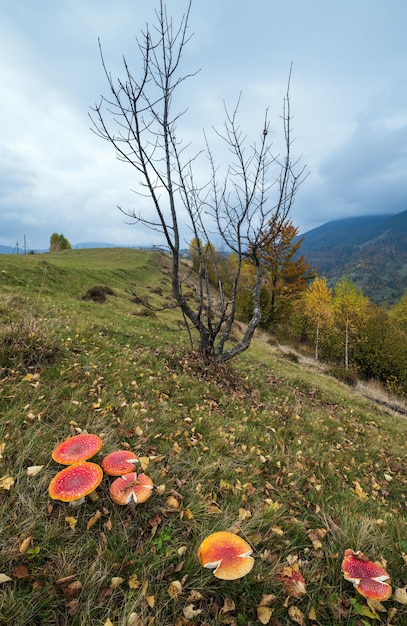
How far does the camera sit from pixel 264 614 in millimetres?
1945

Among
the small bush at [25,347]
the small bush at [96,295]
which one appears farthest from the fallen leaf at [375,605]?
the small bush at [96,295]

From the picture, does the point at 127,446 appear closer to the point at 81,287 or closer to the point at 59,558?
the point at 59,558

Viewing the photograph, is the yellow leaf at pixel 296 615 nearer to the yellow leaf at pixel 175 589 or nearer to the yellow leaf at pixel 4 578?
the yellow leaf at pixel 175 589

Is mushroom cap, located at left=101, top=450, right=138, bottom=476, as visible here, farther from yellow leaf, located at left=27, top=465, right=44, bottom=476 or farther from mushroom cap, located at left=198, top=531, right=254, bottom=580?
mushroom cap, located at left=198, top=531, right=254, bottom=580

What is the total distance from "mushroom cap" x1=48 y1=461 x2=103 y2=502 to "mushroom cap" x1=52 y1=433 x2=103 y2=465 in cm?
10

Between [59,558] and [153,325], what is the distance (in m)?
12.2

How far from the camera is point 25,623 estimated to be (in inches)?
66.7

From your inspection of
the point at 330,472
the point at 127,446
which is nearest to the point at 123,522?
the point at 127,446

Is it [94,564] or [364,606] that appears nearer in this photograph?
[94,564]

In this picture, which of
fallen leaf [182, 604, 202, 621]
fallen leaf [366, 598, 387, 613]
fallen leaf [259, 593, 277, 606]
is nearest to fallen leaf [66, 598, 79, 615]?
fallen leaf [182, 604, 202, 621]

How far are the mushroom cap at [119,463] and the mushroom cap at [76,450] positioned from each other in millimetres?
182

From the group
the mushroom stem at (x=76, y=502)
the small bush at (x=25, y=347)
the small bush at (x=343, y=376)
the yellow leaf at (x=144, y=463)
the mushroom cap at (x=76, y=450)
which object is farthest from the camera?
the small bush at (x=343, y=376)

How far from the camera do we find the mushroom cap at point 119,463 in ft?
8.79

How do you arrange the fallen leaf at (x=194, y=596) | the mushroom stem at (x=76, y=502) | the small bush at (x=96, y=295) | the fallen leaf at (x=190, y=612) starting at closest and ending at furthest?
the fallen leaf at (x=190, y=612)
the fallen leaf at (x=194, y=596)
the mushroom stem at (x=76, y=502)
the small bush at (x=96, y=295)
